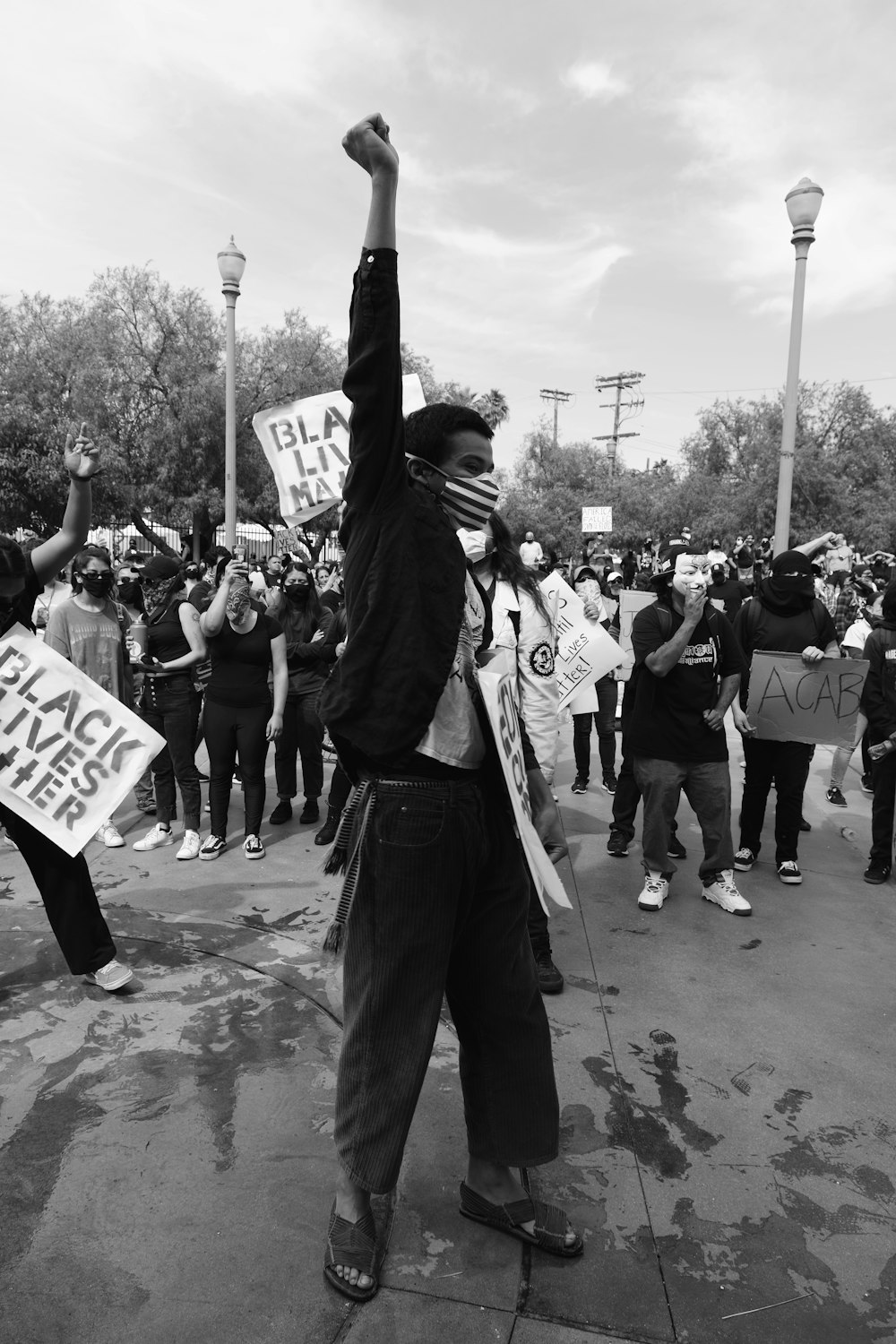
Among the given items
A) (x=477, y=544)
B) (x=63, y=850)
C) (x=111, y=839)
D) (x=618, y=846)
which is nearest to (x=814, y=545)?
(x=618, y=846)

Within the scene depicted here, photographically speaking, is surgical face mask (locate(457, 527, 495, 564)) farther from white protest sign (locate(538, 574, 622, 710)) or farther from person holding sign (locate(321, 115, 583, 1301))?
white protest sign (locate(538, 574, 622, 710))

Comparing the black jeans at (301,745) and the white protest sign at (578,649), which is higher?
the white protest sign at (578,649)

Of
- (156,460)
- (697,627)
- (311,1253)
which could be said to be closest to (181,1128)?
(311,1253)

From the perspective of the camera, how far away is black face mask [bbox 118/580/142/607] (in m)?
6.59

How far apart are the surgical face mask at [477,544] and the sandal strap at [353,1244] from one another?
2197 mm

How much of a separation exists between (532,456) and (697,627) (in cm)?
4872

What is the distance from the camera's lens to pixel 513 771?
211cm

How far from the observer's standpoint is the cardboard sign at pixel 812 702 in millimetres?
5234

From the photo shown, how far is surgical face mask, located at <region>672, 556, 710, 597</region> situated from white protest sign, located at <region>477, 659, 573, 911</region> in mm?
2559

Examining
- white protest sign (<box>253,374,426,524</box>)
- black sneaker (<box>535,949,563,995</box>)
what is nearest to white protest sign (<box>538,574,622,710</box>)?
white protest sign (<box>253,374,426,524</box>)

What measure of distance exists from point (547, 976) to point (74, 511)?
2592mm

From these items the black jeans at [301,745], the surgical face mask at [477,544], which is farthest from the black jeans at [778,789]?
the black jeans at [301,745]

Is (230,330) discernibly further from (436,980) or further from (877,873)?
(436,980)

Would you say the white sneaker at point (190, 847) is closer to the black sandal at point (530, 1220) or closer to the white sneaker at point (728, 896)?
the white sneaker at point (728, 896)
